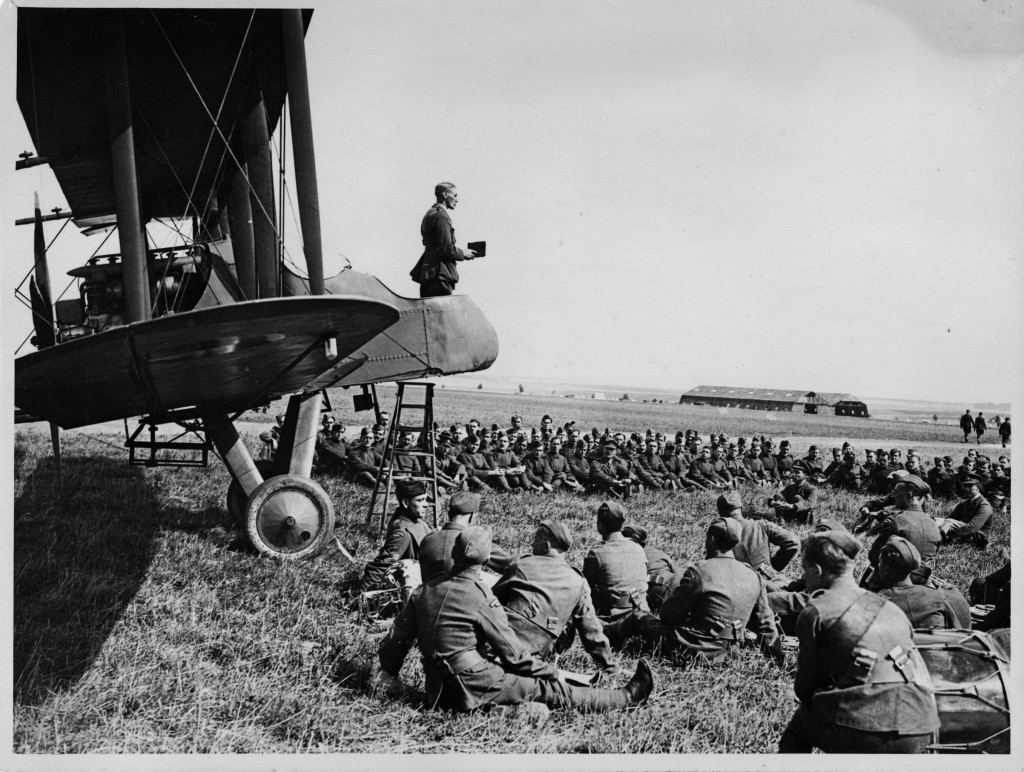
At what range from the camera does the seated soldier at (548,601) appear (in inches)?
182

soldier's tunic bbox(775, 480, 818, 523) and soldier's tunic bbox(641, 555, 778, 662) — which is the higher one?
soldier's tunic bbox(641, 555, 778, 662)

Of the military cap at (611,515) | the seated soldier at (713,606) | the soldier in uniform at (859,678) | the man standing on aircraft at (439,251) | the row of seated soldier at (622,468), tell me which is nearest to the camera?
the soldier in uniform at (859,678)

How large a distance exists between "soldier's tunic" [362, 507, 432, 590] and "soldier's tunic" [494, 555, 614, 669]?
65.1 inches

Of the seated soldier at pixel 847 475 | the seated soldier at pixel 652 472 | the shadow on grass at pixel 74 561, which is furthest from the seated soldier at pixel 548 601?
the seated soldier at pixel 847 475

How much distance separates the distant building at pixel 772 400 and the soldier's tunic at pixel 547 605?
223ft

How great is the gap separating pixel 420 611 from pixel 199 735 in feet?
4.46

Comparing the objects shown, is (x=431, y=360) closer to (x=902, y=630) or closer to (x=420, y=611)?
(x=420, y=611)

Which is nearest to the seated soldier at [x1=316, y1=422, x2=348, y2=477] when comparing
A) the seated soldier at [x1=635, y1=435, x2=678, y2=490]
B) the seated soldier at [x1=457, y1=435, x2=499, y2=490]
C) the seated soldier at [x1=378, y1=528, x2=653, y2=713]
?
the seated soldier at [x1=457, y1=435, x2=499, y2=490]

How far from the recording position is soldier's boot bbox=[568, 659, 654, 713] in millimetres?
4266

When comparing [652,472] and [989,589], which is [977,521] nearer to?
[989,589]

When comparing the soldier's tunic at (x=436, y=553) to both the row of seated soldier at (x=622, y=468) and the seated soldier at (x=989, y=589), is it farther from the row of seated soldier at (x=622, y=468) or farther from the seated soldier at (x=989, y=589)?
the row of seated soldier at (x=622, y=468)

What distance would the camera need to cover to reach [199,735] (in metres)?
4.01

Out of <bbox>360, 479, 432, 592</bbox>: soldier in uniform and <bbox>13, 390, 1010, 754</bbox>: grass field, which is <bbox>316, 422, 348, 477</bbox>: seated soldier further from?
<bbox>360, 479, 432, 592</bbox>: soldier in uniform

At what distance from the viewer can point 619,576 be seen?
5.89 m
